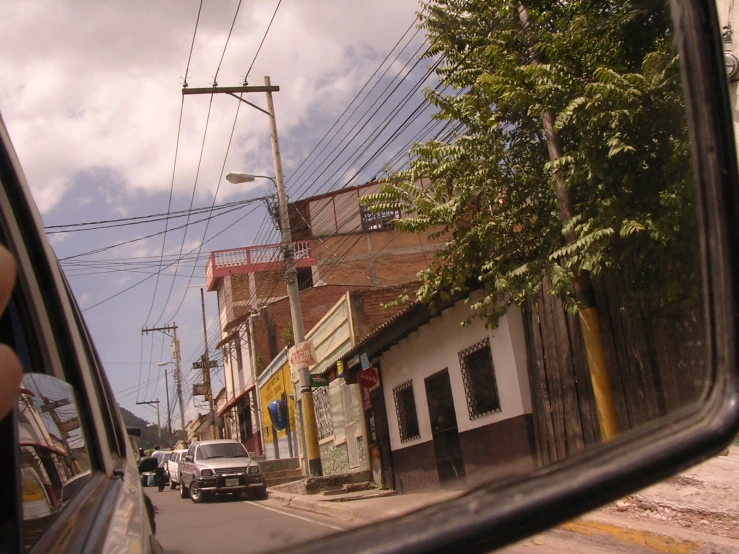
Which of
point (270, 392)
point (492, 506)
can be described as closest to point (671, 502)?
point (492, 506)

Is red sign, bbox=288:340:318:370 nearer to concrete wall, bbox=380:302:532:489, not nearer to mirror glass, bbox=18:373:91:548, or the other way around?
concrete wall, bbox=380:302:532:489

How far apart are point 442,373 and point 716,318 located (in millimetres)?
3101

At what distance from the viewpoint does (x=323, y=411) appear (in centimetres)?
2084

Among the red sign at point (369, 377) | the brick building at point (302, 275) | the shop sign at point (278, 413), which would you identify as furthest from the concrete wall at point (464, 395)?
the shop sign at point (278, 413)

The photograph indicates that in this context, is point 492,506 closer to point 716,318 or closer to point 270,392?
point 716,318

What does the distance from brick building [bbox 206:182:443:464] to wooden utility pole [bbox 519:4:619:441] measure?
1.17 metres

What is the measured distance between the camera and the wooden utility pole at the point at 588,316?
2.17m

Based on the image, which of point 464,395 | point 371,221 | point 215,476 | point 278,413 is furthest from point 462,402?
point 278,413

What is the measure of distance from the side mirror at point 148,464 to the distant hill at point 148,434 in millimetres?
36

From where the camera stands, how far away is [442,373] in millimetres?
4672

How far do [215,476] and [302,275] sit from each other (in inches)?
882

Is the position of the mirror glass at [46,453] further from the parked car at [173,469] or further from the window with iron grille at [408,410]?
the window with iron grille at [408,410]

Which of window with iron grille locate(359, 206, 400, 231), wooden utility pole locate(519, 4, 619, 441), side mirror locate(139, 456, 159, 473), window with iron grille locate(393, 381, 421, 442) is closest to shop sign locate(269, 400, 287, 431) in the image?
window with iron grille locate(359, 206, 400, 231)

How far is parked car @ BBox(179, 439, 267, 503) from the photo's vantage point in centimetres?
160
